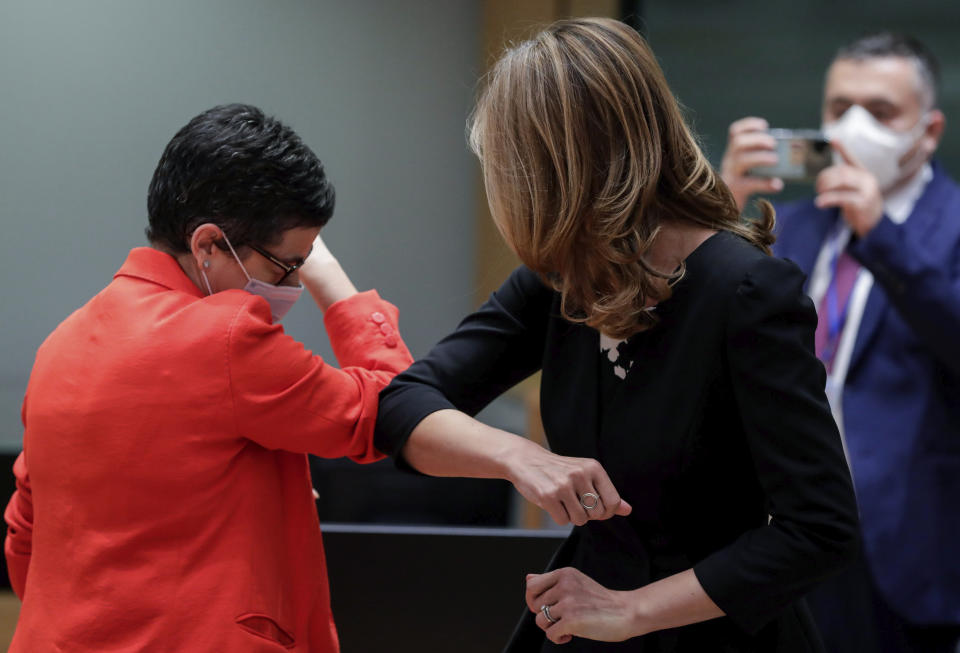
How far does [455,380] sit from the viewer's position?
139 centimetres

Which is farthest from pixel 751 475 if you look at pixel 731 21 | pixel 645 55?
pixel 731 21

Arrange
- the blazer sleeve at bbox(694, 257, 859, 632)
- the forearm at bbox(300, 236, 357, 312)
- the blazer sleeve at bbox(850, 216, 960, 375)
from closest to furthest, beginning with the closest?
the blazer sleeve at bbox(694, 257, 859, 632), the forearm at bbox(300, 236, 357, 312), the blazer sleeve at bbox(850, 216, 960, 375)

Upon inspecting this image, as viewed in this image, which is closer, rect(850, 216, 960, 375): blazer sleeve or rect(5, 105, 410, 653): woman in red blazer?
rect(5, 105, 410, 653): woman in red blazer

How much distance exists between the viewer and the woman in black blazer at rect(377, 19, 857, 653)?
1.10 m

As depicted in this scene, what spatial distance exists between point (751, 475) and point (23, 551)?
95cm

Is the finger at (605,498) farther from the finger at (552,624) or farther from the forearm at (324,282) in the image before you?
the forearm at (324,282)

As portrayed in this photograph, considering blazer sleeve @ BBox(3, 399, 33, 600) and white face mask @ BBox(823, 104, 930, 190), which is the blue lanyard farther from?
blazer sleeve @ BBox(3, 399, 33, 600)

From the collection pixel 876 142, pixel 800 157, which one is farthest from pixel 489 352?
pixel 876 142

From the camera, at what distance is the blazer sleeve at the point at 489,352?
4.54ft

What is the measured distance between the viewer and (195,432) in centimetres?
125

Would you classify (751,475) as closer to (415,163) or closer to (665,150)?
(665,150)

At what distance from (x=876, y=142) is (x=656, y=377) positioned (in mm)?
1706

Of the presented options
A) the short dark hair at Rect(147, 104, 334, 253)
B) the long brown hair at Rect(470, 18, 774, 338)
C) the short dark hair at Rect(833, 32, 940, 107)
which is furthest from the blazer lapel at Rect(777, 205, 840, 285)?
Answer: the short dark hair at Rect(147, 104, 334, 253)

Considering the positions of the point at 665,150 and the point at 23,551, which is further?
the point at 23,551
